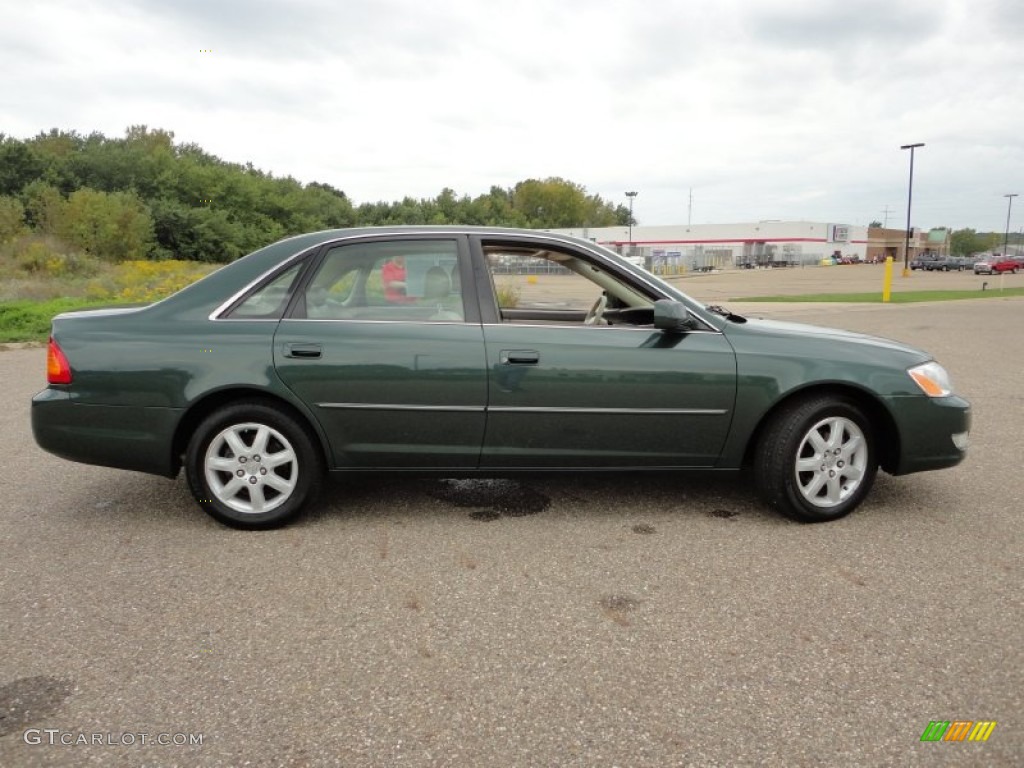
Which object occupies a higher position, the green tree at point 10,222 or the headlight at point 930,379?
the green tree at point 10,222

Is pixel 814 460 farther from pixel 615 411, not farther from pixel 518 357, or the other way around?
pixel 518 357

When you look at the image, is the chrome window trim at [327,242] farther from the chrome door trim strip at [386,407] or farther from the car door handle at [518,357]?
the car door handle at [518,357]

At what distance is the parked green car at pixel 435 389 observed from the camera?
379 centimetres

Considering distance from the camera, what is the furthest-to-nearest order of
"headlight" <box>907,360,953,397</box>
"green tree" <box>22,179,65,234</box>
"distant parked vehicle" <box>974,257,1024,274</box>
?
"distant parked vehicle" <box>974,257,1024,274</box> → "green tree" <box>22,179,65,234</box> → "headlight" <box>907,360,953,397</box>

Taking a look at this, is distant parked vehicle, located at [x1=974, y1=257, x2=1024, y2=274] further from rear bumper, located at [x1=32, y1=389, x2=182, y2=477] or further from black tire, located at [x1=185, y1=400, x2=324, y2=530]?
rear bumper, located at [x1=32, y1=389, x2=182, y2=477]

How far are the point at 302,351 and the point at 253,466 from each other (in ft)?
2.12

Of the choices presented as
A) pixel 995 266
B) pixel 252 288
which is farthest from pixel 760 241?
pixel 252 288

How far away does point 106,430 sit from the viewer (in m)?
3.81

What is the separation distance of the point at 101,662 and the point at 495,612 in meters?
1.42

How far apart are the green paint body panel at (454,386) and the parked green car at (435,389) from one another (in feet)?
0.03

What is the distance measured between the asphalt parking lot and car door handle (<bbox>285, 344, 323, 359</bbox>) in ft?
3.01

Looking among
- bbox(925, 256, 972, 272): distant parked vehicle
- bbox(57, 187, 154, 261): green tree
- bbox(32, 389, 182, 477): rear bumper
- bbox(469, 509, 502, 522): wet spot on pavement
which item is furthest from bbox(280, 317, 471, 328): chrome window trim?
bbox(925, 256, 972, 272): distant parked vehicle

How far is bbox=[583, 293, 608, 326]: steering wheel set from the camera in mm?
4414

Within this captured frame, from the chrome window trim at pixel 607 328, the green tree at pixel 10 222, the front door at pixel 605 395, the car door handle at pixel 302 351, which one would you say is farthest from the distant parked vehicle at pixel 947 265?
the car door handle at pixel 302 351
